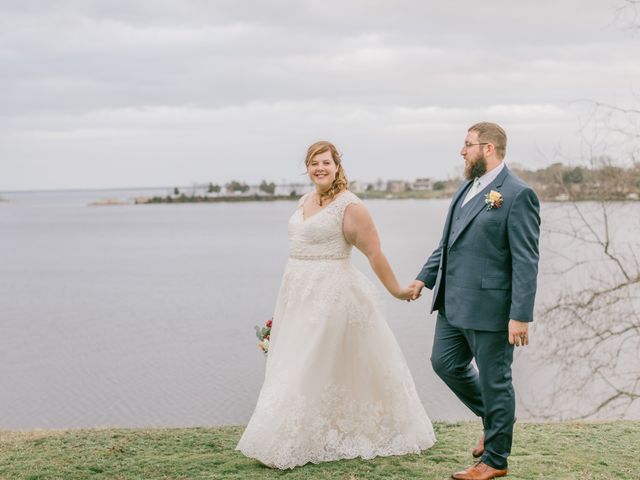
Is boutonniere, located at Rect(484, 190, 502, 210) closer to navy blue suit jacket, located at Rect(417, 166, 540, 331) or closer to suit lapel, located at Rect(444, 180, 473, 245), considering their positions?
navy blue suit jacket, located at Rect(417, 166, 540, 331)

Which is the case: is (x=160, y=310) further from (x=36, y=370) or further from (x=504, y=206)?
(x=504, y=206)

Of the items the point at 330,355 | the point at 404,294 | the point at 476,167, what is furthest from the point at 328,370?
the point at 476,167

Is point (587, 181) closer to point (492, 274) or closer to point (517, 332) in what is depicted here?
point (492, 274)

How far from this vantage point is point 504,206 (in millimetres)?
4242

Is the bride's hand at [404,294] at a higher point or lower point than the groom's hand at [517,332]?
higher

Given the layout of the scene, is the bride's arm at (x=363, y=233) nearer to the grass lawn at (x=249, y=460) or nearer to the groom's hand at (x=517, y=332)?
the groom's hand at (x=517, y=332)

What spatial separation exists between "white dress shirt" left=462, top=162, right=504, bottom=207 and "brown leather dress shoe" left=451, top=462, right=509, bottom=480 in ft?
5.30

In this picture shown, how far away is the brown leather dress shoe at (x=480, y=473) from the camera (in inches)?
175

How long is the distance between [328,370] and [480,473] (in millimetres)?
1157

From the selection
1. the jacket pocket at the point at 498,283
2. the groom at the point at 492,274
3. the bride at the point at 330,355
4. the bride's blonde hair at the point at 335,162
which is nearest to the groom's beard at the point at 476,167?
the groom at the point at 492,274

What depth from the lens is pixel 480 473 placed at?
14.6 ft

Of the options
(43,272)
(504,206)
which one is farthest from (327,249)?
(43,272)

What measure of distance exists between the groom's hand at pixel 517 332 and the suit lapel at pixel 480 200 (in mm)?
647

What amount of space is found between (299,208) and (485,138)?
1.42 m
